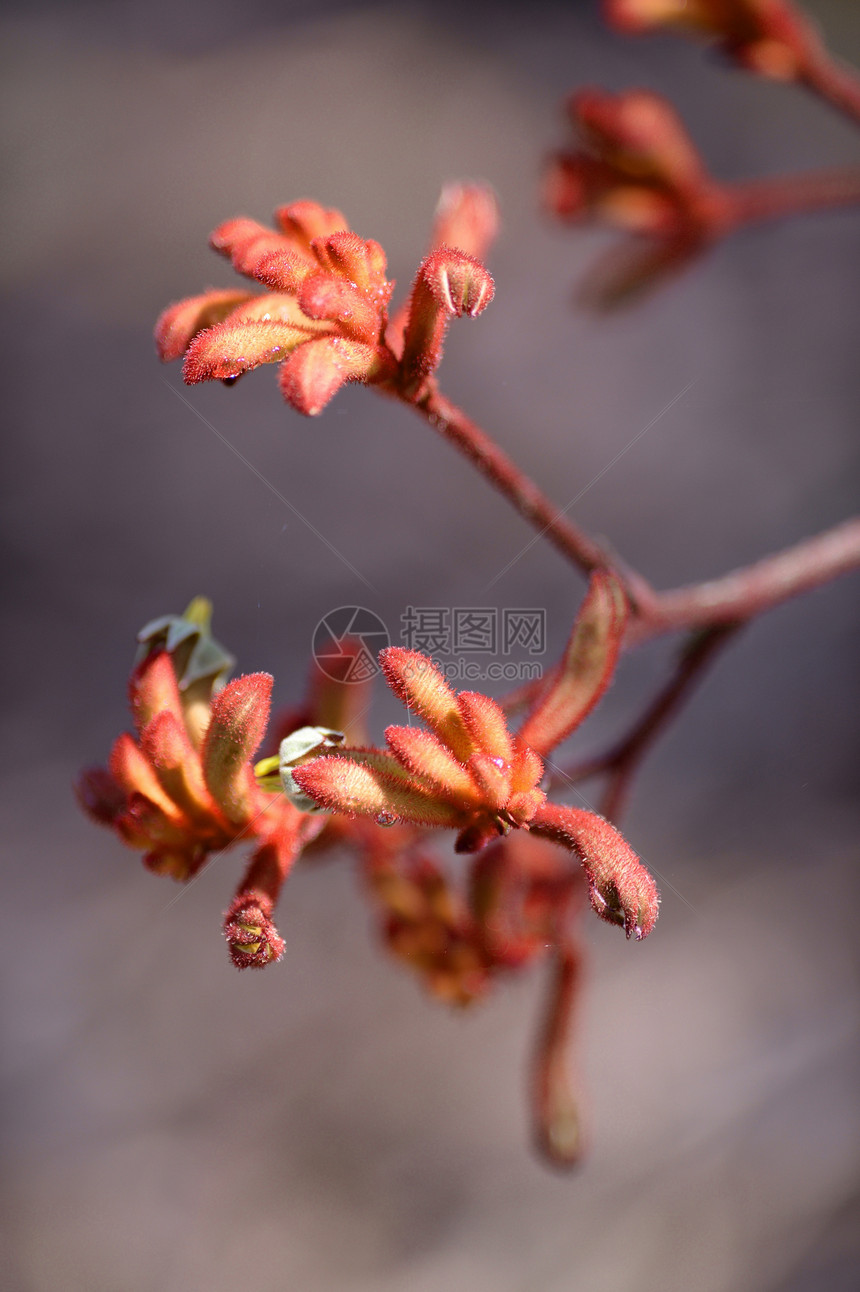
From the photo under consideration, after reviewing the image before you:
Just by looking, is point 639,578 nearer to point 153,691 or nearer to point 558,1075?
point 153,691

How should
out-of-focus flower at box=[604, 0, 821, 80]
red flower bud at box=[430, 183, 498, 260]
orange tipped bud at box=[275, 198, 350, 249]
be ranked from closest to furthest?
orange tipped bud at box=[275, 198, 350, 249], red flower bud at box=[430, 183, 498, 260], out-of-focus flower at box=[604, 0, 821, 80]

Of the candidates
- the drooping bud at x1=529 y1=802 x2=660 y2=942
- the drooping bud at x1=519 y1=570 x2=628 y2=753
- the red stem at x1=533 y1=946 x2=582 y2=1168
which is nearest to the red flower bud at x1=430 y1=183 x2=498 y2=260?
the drooping bud at x1=519 y1=570 x2=628 y2=753

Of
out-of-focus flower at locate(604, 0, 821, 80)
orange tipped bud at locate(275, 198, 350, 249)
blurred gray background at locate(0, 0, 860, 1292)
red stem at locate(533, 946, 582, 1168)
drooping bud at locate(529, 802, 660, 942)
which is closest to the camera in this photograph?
drooping bud at locate(529, 802, 660, 942)

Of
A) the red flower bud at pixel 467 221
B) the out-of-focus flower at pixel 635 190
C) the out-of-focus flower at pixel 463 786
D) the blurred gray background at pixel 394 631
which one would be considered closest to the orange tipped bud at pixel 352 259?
the red flower bud at pixel 467 221

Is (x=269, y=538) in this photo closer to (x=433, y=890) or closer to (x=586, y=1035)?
(x=586, y=1035)

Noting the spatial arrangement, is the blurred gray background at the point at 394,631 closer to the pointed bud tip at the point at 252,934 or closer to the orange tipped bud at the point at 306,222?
the orange tipped bud at the point at 306,222

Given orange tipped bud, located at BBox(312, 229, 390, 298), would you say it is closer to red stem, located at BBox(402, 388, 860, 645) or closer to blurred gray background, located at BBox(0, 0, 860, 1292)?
red stem, located at BBox(402, 388, 860, 645)
